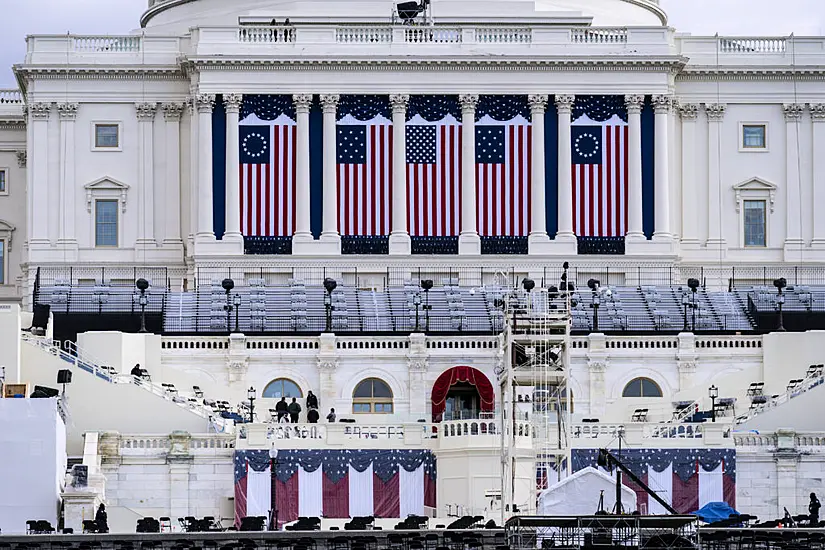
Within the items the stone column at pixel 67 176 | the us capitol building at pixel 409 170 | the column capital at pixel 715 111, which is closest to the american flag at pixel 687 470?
the us capitol building at pixel 409 170

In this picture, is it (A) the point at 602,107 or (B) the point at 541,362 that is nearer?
(B) the point at 541,362

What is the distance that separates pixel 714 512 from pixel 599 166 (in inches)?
2222

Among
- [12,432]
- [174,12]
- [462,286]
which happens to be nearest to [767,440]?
[12,432]

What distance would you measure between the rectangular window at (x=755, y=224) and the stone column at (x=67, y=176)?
31102 millimetres

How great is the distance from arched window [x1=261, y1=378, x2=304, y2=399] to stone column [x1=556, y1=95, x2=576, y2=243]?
2853 cm

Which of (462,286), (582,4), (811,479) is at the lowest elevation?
(811,479)

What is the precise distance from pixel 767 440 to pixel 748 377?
17166 millimetres

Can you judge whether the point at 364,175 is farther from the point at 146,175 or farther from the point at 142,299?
the point at 142,299

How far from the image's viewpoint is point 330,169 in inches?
6171

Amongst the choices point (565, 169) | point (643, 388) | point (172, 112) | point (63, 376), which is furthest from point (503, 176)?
point (63, 376)

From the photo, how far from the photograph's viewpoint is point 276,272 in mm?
153375

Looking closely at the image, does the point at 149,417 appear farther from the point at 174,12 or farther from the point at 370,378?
the point at 174,12

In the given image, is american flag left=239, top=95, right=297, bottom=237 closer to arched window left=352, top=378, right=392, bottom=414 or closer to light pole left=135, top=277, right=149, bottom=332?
light pole left=135, top=277, right=149, bottom=332

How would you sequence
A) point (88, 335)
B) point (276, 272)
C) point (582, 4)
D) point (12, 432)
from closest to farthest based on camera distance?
point (12, 432) → point (88, 335) → point (276, 272) → point (582, 4)
